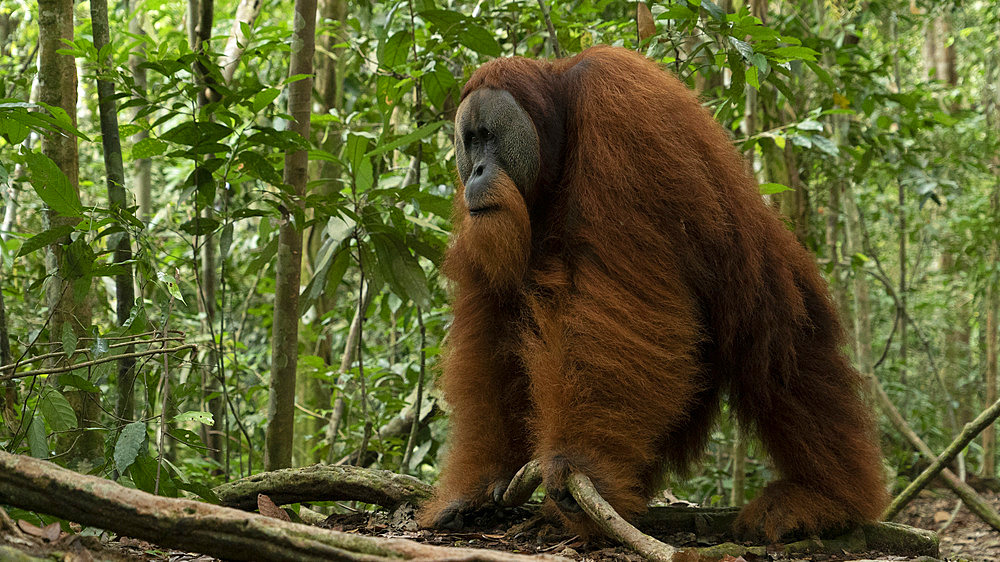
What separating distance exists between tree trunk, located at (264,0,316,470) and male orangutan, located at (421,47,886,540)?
2.53 ft

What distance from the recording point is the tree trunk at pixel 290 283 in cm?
362

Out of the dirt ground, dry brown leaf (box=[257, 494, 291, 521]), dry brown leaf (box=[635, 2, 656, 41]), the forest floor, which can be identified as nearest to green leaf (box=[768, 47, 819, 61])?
dry brown leaf (box=[635, 2, 656, 41])

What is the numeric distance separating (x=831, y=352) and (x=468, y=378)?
4.60ft

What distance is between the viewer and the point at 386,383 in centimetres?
567

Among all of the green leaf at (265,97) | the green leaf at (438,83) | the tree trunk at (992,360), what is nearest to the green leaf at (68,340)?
the green leaf at (265,97)

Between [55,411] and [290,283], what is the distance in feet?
4.36

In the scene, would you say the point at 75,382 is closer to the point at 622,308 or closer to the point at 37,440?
the point at 37,440

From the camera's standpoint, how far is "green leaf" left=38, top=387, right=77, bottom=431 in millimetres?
2457

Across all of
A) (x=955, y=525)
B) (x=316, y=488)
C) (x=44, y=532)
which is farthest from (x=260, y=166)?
(x=955, y=525)

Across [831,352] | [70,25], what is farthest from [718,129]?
[70,25]

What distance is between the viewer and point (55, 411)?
2477 millimetres

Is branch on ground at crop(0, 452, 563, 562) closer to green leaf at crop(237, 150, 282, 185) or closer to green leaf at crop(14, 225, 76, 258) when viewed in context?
green leaf at crop(14, 225, 76, 258)

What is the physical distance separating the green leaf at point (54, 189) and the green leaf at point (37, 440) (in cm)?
67

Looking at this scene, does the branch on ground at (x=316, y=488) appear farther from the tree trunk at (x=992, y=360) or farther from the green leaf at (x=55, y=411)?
the tree trunk at (x=992, y=360)
